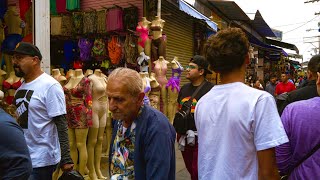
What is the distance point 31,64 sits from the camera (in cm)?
324

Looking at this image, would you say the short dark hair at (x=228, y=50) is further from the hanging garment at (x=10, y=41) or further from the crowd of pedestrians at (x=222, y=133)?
the hanging garment at (x=10, y=41)

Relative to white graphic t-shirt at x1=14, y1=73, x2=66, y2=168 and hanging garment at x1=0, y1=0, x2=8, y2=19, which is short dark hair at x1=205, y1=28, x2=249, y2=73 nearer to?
white graphic t-shirt at x1=14, y1=73, x2=66, y2=168

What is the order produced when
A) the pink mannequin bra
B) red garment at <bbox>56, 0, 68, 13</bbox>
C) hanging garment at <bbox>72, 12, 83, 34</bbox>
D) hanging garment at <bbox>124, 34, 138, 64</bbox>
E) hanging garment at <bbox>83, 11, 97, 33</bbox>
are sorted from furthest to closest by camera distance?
red garment at <bbox>56, 0, 68, 13</bbox> → hanging garment at <bbox>72, 12, 83, 34</bbox> → hanging garment at <bbox>83, 11, 97, 33</bbox> → hanging garment at <bbox>124, 34, 138, 64</bbox> → the pink mannequin bra

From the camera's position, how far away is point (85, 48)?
26.8 feet

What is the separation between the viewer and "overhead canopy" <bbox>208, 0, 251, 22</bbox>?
12.5 m

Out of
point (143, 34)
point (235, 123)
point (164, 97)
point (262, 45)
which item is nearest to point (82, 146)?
point (143, 34)

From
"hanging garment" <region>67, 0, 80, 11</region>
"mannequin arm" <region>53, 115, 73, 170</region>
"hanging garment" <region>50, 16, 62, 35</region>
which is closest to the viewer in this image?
"mannequin arm" <region>53, 115, 73, 170</region>

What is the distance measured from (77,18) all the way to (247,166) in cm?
729

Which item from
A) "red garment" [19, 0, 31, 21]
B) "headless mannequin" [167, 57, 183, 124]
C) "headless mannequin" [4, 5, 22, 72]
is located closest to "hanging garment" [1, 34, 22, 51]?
"headless mannequin" [4, 5, 22, 72]

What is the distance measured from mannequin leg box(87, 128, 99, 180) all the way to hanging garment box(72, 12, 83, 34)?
11.8 ft

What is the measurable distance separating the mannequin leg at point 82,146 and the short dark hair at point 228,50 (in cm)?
357

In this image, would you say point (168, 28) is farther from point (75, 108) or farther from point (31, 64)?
point (31, 64)

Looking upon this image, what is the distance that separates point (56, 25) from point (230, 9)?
741 cm

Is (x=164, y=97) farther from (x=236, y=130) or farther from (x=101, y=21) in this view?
(x=236, y=130)
